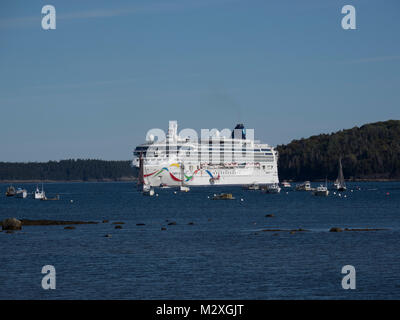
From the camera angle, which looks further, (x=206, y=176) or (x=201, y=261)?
(x=206, y=176)

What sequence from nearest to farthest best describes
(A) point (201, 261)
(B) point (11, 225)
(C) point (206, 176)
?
(A) point (201, 261)
(B) point (11, 225)
(C) point (206, 176)

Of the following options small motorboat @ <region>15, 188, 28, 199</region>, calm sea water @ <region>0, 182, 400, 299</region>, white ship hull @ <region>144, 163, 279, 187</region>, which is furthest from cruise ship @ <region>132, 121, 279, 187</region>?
calm sea water @ <region>0, 182, 400, 299</region>

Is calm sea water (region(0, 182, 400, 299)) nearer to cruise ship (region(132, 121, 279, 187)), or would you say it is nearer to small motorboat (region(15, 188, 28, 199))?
small motorboat (region(15, 188, 28, 199))

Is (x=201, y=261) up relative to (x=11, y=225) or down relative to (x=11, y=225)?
down

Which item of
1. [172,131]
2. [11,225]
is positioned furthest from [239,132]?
[11,225]

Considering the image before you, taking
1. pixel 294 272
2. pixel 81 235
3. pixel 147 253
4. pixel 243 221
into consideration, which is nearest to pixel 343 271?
pixel 294 272

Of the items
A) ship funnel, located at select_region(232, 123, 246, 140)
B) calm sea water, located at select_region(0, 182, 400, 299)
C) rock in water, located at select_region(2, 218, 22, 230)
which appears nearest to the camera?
calm sea water, located at select_region(0, 182, 400, 299)

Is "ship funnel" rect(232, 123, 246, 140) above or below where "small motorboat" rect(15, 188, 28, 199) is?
above

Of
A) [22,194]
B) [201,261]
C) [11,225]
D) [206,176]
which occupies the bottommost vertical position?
[201,261]

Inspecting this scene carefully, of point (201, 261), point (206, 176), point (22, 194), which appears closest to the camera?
point (201, 261)

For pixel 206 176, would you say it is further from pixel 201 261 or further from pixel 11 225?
pixel 201 261

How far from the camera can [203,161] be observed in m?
162

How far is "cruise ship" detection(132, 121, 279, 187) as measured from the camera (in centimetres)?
15250

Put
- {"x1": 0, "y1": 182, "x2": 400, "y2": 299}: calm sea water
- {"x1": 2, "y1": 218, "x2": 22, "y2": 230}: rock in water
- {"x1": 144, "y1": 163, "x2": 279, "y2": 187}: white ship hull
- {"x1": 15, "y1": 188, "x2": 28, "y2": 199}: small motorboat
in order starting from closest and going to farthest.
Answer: {"x1": 0, "y1": 182, "x2": 400, "y2": 299}: calm sea water, {"x1": 2, "y1": 218, "x2": 22, "y2": 230}: rock in water, {"x1": 15, "y1": 188, "x2": 28, "y2": 199}: small motorboat, {"x1": 144, "y1": 163, "x2": 279, "y2": 187}: white ship hull
